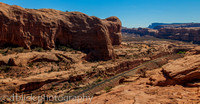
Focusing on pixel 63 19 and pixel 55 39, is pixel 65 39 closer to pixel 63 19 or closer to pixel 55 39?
pixel 55 39

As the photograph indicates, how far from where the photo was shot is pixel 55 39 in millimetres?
30312

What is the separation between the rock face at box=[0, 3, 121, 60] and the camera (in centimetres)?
2395

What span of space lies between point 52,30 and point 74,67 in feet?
32.3

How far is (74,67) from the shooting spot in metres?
25.6

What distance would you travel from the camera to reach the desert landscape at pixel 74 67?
10.2 metres
